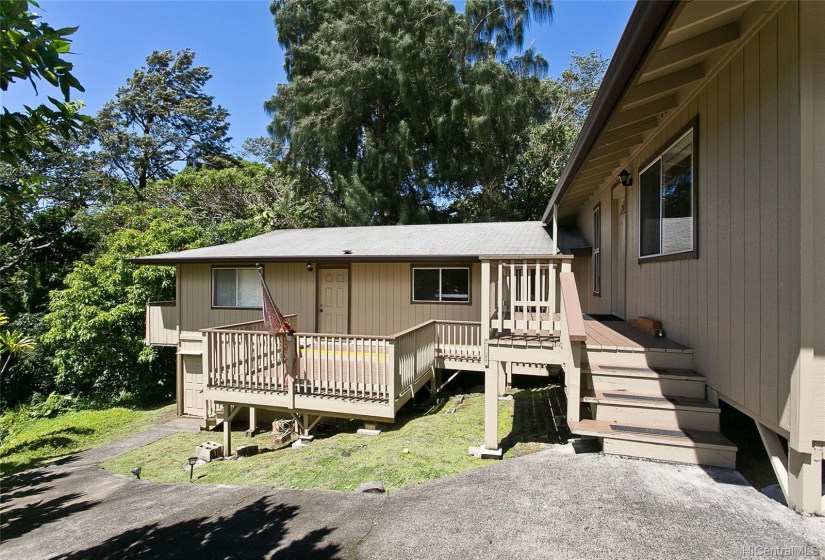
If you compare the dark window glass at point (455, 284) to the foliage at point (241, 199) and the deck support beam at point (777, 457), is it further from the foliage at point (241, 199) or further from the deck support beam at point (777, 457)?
the foliage at point (241, 199)

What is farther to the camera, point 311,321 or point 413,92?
point 413,92

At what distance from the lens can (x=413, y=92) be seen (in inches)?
683

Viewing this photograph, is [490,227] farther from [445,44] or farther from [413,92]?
[445,44]

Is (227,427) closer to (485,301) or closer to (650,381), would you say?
(485,301)

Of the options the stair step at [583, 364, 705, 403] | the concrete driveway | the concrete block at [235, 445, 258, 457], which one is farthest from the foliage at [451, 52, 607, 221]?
the concrete driveway

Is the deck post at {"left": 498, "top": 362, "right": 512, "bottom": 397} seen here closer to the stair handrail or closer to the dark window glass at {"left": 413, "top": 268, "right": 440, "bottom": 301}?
the dark window glass at {"left": 413, "top": 268, "right": 440, "bottom": 301}

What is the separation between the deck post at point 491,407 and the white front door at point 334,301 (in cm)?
596

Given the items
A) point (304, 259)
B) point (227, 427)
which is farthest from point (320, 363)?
point (304, 259)

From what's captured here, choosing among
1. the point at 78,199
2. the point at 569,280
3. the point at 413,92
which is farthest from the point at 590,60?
the point at 78,199

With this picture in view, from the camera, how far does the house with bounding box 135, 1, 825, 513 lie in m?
2.40

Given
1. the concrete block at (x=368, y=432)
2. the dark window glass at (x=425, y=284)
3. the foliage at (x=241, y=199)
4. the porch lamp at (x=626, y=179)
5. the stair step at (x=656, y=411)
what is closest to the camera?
the stair step at (x=656, y=411)

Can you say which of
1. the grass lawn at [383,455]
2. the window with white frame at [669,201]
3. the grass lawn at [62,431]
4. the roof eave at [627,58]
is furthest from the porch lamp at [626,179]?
the grass lawn at [62,431]

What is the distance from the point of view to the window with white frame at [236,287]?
1066cm

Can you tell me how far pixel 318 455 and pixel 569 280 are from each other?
4.27 meters
